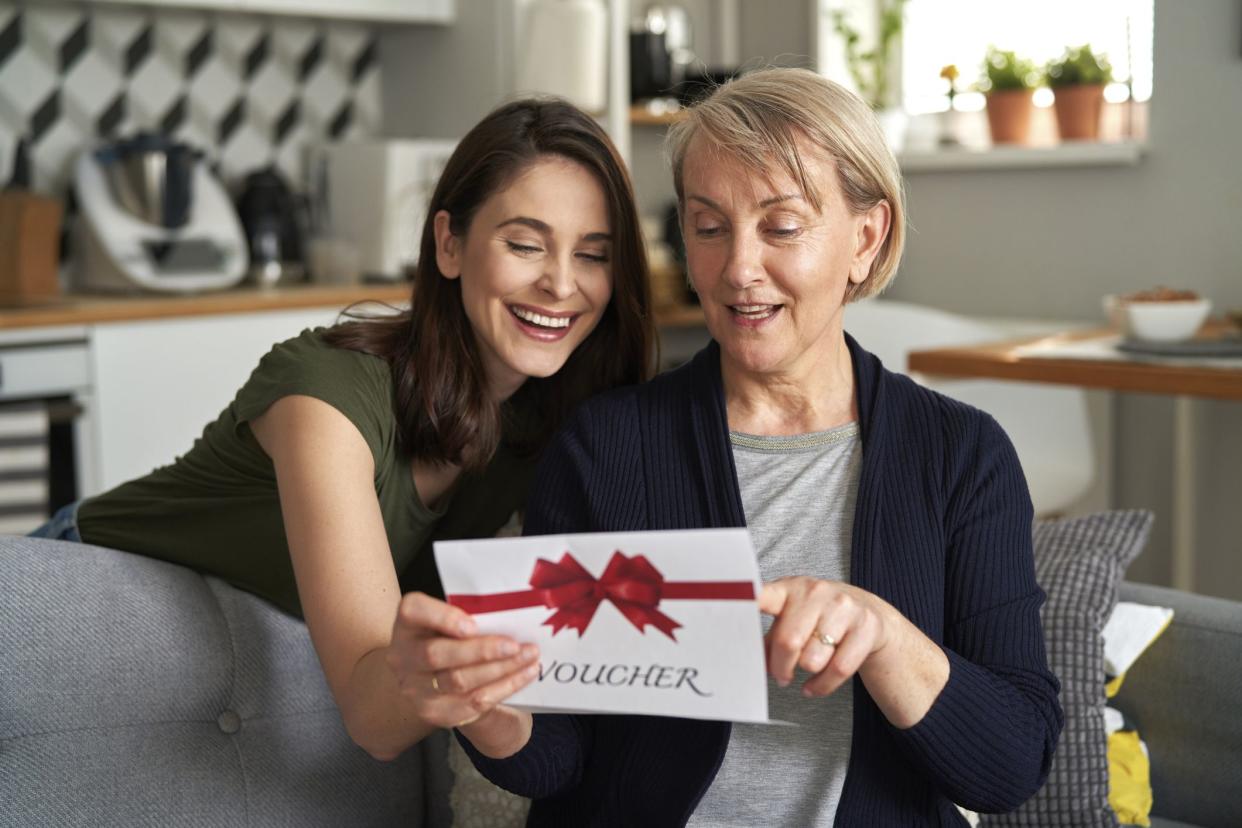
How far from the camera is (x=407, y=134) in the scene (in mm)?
4133

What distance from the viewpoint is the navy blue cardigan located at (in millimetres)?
1255

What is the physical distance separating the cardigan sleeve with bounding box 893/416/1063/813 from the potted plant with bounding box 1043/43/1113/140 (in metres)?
2.55

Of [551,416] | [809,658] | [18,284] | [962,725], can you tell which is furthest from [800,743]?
[18,284]

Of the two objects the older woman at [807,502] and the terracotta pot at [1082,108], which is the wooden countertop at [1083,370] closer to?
the terracotta pot at [1082,108]

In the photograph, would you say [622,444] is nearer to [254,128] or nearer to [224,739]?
[224,739]

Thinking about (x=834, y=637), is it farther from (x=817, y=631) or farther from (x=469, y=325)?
(x=469, y=325)

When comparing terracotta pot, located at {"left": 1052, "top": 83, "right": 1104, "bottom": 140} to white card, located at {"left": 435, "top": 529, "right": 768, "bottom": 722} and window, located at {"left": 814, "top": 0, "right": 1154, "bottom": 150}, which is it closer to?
window, located at {"left": 814, "top": 0, "right": 1154, "bottom": 150}

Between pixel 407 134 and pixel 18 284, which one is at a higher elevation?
pixel 407 134

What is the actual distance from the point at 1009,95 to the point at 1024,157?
0.22m

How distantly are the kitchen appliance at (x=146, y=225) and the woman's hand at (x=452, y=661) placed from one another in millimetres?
2508

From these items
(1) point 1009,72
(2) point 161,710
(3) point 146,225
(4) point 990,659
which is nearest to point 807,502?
(4) point 990,659

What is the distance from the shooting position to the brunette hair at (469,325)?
1514 mm

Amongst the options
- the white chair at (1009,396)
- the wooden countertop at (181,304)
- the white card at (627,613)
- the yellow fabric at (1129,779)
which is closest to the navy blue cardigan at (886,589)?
A: the white card at (627,613)

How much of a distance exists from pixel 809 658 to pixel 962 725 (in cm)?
24
